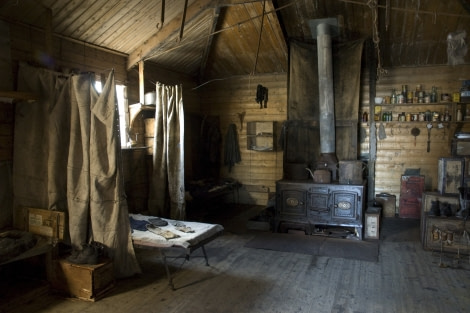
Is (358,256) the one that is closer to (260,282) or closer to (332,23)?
(260,282)

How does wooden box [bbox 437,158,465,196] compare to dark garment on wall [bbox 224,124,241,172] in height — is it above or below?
below

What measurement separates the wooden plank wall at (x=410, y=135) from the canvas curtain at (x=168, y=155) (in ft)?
11.6

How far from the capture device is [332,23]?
5711 millimetres

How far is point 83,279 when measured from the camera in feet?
10.7

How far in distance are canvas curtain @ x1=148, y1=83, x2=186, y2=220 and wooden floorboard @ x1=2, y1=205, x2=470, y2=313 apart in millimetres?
1089

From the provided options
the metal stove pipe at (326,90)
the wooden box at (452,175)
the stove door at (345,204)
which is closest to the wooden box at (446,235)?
the wooden box at (452,175)

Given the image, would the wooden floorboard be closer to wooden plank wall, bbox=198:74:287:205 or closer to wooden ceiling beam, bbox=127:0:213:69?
wooden plank wall, bbox=198:74:287:205

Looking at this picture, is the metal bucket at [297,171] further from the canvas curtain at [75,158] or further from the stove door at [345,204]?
the canvas curtain at [75,158]

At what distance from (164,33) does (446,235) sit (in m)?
5.02

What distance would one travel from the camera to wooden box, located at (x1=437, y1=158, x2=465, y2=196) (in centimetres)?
471

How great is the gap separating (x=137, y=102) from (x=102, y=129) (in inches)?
102

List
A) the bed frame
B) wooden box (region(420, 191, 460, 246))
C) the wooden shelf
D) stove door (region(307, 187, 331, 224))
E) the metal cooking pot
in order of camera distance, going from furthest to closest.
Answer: the metal cooking pot
stove door (region(307, 187, 331, 224))
wooden box (region(420, 191, 460, 246))
the bed frame
the wooden shelf

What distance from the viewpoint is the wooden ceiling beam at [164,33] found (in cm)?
520

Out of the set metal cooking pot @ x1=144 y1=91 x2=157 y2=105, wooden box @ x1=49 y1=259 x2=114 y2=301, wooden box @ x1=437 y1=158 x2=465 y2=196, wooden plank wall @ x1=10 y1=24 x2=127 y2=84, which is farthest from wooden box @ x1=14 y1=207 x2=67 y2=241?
wooden box @ x1=437 y1=158 x2=465 y2=196
